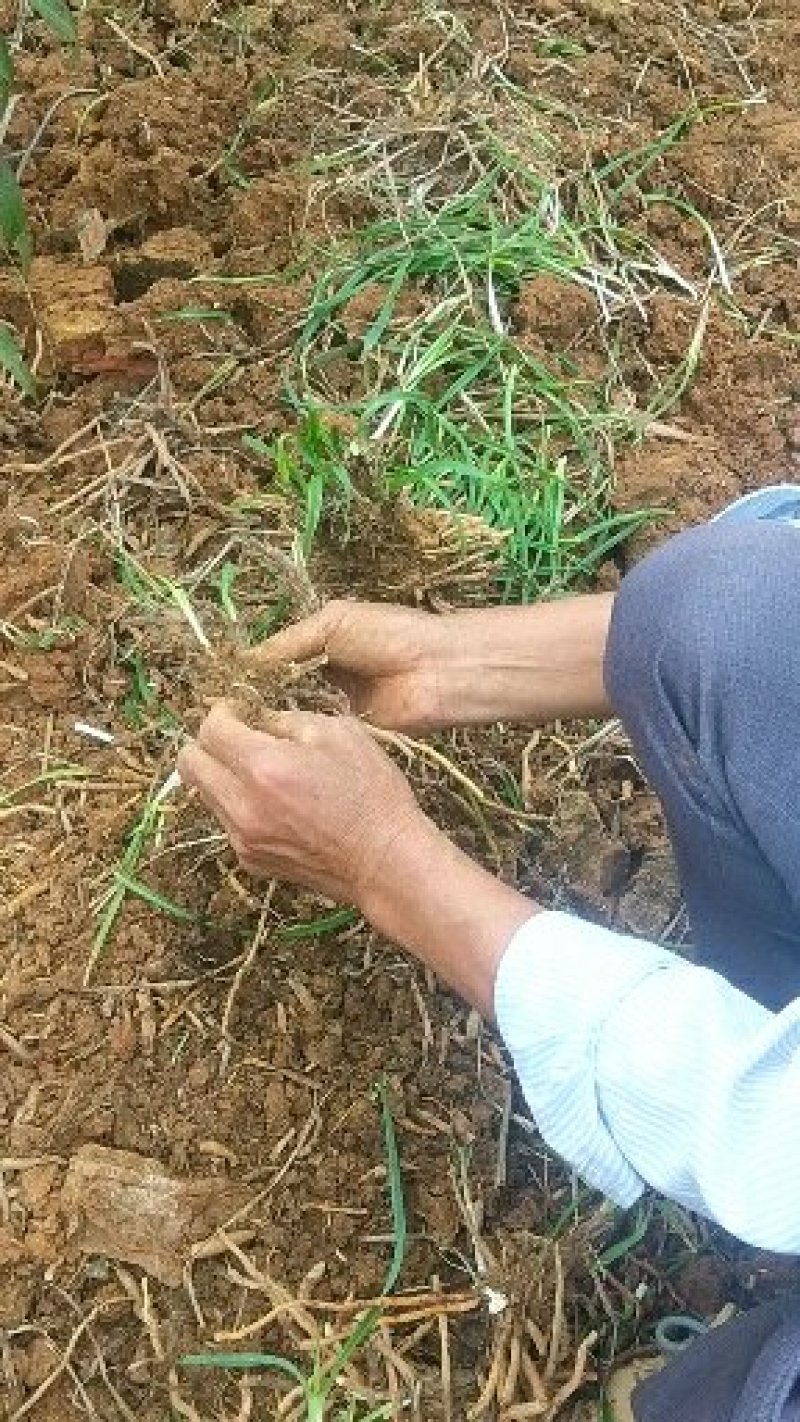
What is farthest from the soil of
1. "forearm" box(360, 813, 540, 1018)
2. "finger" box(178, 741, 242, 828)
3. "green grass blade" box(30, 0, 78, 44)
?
"green grass blade" box(30, 0, 78, 44)

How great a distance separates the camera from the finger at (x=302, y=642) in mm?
1327

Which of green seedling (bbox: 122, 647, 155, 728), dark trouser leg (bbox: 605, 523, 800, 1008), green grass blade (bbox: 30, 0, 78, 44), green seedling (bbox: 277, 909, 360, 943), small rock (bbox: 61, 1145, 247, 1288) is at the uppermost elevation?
green grass blade (bbox: 30, 0, 78, 44)

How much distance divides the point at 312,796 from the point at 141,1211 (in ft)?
1.38

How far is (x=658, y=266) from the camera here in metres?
1.98

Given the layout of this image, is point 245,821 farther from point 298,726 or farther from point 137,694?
point 137,694

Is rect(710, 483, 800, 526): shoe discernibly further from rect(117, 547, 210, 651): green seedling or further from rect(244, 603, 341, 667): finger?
rect(117, 547, 210, 651): green seedling

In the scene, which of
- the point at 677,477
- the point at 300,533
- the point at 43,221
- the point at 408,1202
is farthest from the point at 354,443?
the point at 408,1202

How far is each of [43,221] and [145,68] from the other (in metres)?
0.28

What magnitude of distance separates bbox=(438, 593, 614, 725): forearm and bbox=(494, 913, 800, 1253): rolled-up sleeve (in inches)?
13.2

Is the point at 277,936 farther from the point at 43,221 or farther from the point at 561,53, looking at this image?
the point at 561,53

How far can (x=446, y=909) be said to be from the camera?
Result: 44.4 inches

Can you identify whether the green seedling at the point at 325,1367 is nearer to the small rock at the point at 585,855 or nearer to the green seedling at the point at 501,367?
the small rock at the point at 585,855

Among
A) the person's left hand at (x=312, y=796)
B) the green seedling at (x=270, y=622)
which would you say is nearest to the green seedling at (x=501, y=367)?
the green seedling at (x=270, y=622)

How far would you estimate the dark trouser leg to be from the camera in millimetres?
1081
